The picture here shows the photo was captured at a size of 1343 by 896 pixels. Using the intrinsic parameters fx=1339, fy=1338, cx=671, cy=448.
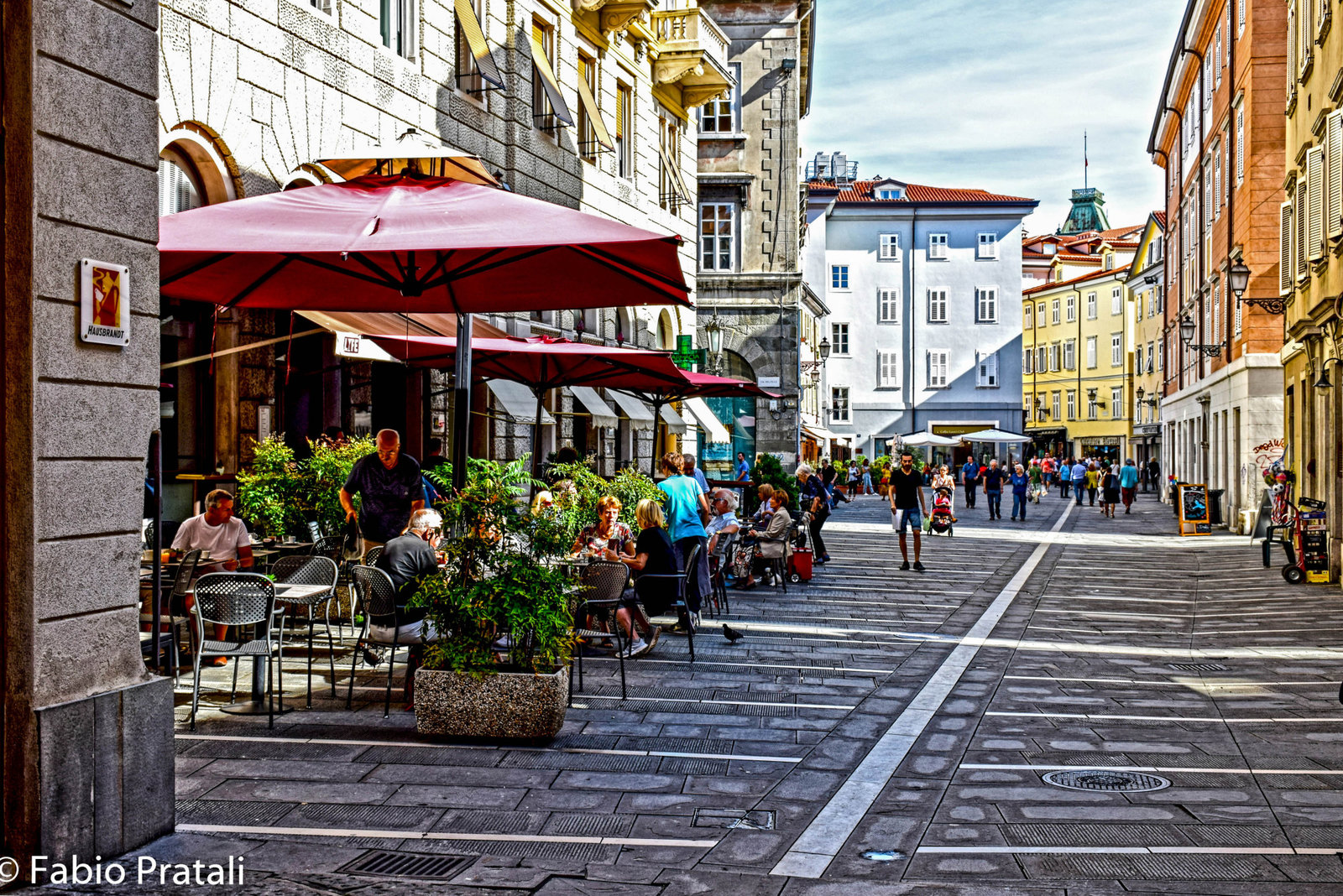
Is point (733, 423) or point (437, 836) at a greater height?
point (733, 423)

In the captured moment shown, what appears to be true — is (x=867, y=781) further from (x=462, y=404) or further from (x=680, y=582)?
(x=680, y=582)

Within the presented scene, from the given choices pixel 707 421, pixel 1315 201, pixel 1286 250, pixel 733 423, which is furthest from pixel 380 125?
pixel 733 423

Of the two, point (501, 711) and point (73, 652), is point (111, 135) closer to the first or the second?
point (73, 652)

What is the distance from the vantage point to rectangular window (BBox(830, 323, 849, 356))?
73125 millimetres

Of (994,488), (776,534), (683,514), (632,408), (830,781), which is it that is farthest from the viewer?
(994,488)

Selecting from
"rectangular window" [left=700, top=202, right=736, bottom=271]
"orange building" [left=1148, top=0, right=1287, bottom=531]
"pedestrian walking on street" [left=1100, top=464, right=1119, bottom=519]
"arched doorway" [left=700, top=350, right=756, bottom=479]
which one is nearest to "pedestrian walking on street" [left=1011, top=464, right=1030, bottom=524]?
"pedestrian walking on street" [left=1100, top=464, right=1119, bottom=519]

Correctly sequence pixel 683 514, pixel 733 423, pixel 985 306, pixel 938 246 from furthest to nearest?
1. pixel 938 246
2. pixel 985 306
3. pixel 733 423
4. pixel 683 514

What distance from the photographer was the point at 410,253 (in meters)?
9.02

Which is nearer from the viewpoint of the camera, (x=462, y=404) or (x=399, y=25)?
(x=462, y=404)

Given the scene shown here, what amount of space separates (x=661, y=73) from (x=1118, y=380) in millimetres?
58678

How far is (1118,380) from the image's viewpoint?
81.1 metres

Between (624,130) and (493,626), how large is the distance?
2166 cm

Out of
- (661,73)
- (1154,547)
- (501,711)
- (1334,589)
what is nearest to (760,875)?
(501,711)

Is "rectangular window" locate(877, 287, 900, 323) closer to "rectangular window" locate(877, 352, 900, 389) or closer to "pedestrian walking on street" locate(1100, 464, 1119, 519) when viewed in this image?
"rectangular window" locate(877, 352, 900, 389)
